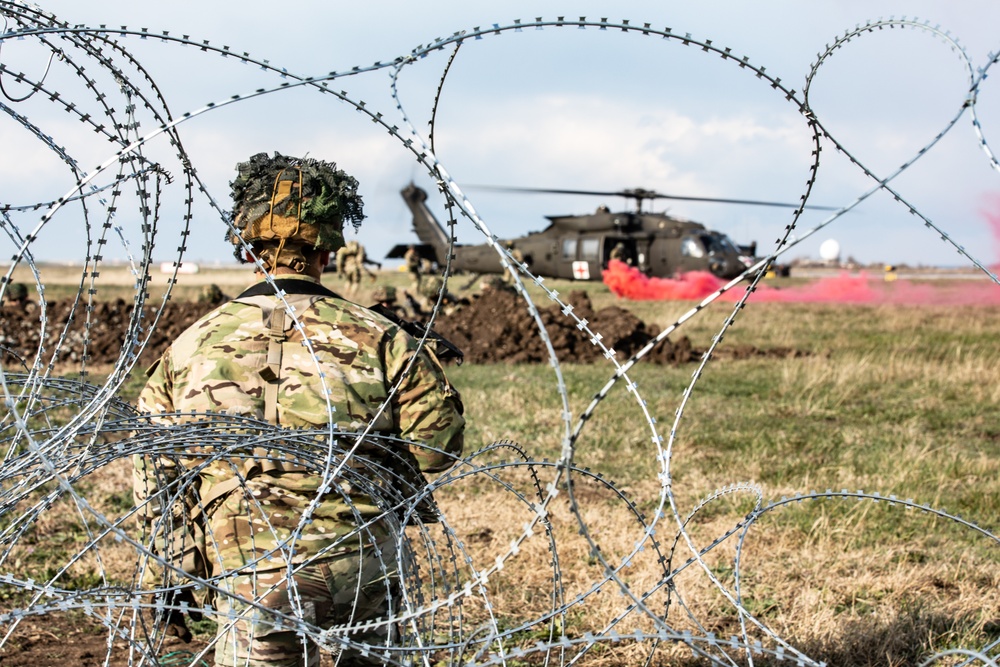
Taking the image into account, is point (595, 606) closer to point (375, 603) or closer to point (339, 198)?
point (375, 603)

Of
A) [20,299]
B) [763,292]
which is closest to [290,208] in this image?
[20,299]

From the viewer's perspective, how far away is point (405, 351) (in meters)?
3.19

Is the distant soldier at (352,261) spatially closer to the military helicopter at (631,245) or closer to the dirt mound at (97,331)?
the military helicopter at (631,245)

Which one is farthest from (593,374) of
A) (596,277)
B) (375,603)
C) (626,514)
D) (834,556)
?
(596,277)

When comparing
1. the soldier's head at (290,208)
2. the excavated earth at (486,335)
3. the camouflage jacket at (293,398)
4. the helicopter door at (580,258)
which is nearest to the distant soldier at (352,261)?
the helicopter door at (580,258)

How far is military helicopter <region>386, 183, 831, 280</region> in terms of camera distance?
28.2 metres

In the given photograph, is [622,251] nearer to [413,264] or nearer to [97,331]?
[413,264]

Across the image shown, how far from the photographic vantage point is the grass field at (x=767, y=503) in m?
4.92

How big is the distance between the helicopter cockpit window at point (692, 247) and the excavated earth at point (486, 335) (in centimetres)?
1110

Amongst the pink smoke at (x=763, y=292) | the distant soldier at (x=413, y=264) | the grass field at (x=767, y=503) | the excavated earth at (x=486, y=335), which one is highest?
the distant soldier at (x=413, y=264)

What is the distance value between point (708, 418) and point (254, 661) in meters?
7.69

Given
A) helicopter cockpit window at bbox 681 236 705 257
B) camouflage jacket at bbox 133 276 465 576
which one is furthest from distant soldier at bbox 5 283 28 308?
helicopter cockpit window at bbox 681 236 705 257

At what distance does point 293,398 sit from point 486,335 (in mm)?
12629

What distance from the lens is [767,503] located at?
7.33 metres
